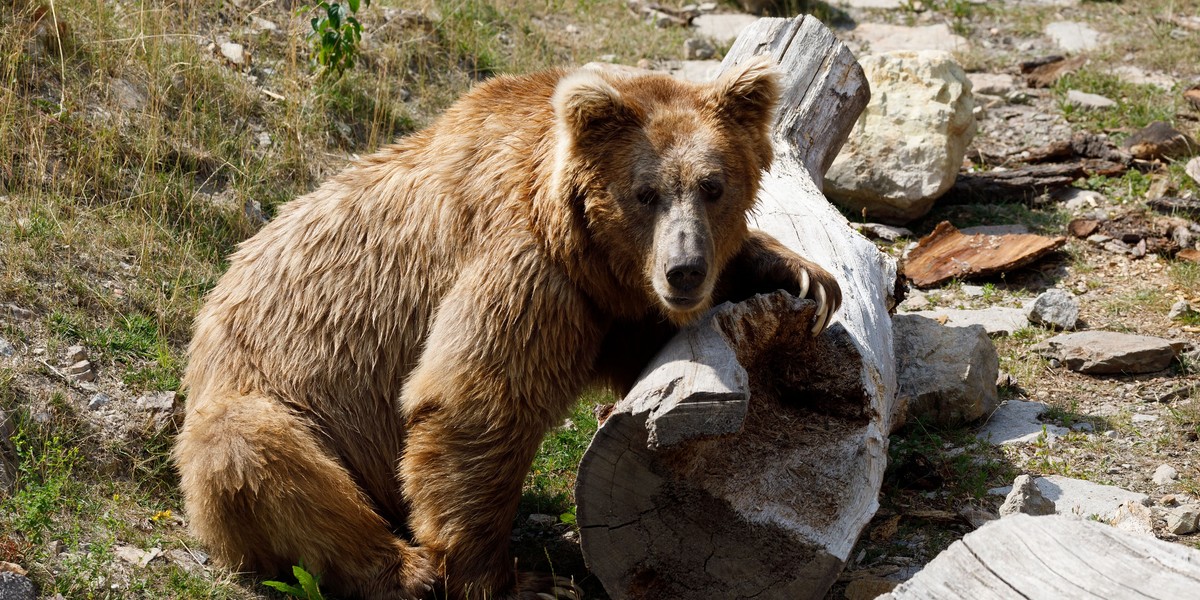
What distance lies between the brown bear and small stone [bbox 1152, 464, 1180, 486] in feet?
6.78

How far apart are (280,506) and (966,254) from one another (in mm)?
5150

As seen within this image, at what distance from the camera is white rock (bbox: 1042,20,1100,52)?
11284 mm

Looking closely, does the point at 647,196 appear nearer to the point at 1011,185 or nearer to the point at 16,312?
the point at 16,312

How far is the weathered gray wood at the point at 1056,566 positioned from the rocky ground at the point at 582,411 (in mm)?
1421

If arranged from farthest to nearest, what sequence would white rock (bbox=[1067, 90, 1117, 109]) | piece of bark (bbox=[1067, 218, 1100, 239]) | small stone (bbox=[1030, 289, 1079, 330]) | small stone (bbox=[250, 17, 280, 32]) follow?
white rock (bbox=[1067, 90, 1117, 109]) → small stone (bbox=[250, 17, 280, 32]) → piece of bark (bbox=[1067, 218, 1100, 239]) → small stone (bbox=[1030, 289, 1079, 330])

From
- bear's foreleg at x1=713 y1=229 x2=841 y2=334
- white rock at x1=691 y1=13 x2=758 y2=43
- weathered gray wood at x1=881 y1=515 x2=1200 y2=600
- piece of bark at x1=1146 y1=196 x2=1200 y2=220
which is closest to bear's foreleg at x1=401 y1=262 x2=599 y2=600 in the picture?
bear's foreleg at x1=713 y1=229 x2=841 y2=334

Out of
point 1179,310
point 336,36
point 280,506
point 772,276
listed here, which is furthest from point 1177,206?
point 280,506

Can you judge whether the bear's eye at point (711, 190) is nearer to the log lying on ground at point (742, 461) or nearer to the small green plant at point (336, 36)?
the log lying on ground at point (742, 461)

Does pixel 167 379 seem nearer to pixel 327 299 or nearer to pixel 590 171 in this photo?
pixel 327 299

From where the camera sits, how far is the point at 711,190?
4.42m

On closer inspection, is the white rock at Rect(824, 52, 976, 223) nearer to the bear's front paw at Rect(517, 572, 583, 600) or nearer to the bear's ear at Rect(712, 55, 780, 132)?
the bear's ear at Rect(712, 55, 780, 132)

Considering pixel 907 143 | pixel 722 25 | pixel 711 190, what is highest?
pixel 711 190

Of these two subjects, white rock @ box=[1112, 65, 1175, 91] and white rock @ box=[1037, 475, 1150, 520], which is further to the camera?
white rock @ box=[1112, 65, 1175, 91]

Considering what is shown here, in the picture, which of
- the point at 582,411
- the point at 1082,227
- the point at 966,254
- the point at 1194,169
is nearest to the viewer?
the point at 582,411
